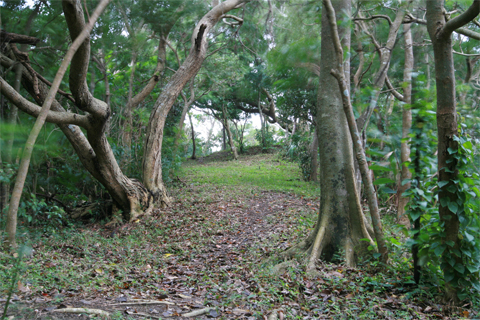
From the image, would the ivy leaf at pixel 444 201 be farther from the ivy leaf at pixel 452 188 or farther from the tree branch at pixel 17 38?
the tree branch at pixel 17 38

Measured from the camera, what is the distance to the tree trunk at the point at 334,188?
4.64 meters

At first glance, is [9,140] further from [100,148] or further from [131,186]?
[131,186]

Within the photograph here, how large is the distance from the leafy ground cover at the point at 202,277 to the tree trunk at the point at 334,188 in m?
0.35

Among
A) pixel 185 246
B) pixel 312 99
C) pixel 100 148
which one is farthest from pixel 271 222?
pixel 312 99

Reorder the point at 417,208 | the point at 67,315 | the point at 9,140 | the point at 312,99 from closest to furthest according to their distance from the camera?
the point at 67,315 → the point at 417,208 → the point at 9,140 → the point at 312,99

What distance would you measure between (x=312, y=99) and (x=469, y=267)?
10.6 m

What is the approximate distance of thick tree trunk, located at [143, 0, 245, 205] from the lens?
329 inches

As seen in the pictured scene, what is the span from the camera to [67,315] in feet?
8.55

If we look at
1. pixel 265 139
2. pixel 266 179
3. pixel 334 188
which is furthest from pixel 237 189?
pixel 265 139

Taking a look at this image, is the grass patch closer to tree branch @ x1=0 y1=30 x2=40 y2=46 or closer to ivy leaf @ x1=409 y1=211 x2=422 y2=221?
ivy leaf @ x1=409 y1=211 x2=422 y2=221

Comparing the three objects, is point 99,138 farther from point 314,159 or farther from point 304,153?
point 304,153

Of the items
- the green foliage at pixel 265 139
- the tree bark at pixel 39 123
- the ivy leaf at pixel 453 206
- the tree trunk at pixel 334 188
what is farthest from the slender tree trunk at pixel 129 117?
the green foliage at pixel 265 139

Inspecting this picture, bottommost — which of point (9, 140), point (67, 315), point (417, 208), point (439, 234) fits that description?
point (67, 315)

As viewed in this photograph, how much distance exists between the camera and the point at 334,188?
4.82 m
